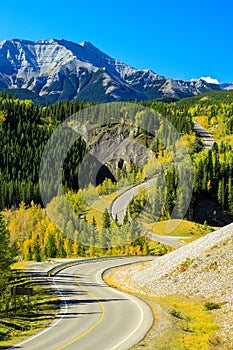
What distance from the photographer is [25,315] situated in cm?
3438

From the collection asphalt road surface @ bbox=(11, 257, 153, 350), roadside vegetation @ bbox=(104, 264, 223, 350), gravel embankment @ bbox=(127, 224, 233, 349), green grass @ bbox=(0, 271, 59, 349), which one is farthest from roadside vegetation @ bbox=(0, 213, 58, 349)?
gravel embankment @ bbox=(127, 224, 233, 349)

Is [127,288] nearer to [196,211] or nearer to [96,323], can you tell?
[96,323]

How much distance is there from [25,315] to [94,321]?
7101mm

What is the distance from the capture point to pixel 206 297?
42.8 meters

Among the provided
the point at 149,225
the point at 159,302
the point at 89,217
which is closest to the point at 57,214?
the point at 89,217

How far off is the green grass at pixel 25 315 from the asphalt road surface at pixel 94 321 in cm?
97

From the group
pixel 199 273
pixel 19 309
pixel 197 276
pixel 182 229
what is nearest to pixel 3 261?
pixel 19 309

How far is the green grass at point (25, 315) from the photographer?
2734 centimetres

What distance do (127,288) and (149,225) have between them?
69672 mm

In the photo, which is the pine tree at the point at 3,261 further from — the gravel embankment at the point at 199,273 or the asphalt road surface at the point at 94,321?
the gravel embankment at the point at 199,273

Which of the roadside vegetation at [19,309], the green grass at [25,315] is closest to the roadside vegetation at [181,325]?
the green grass at [25,315]

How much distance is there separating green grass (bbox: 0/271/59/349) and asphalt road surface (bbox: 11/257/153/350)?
3.18ft

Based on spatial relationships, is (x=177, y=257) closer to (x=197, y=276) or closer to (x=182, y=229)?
(x=197, y=276)

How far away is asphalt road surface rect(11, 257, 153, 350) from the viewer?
2497 centimetres
